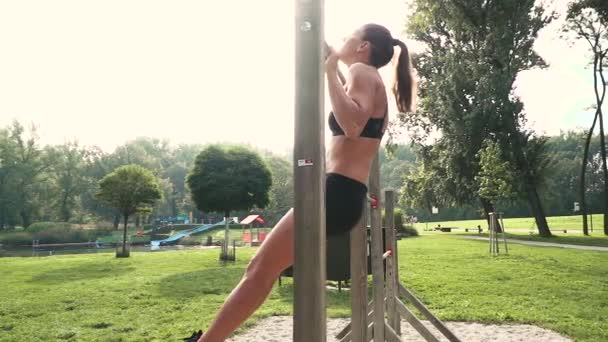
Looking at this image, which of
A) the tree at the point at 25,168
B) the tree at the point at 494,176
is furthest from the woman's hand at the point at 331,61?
the tree at the point at 25,168

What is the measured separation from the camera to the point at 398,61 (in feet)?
8.64

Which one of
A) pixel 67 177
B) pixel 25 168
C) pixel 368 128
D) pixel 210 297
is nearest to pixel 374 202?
pixel 368 128

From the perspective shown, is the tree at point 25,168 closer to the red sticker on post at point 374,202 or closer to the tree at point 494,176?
the tree at point 494,176

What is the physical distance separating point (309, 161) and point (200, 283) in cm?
993

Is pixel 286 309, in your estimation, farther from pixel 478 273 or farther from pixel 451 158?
pixel 451 158

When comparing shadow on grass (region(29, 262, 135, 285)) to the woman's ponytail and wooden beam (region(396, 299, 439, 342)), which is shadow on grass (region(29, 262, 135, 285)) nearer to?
wooden beam (region(396, 299, 439, 342))

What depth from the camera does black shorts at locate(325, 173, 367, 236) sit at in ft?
6.50

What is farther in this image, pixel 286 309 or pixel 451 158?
pixel 451 158

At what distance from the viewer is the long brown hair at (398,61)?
2355mm

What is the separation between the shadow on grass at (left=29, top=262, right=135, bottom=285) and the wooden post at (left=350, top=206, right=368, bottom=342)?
11.1 meters

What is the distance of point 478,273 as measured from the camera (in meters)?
12.0

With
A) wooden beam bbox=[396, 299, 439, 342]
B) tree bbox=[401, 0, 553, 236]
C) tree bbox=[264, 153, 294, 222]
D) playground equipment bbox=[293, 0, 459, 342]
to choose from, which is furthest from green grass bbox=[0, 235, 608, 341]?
tree bbox=[264, 153, 294, 222]

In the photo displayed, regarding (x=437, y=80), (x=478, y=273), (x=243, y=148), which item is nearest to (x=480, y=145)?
(x=437, y=80)

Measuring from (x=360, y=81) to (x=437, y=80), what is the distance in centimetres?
2600
